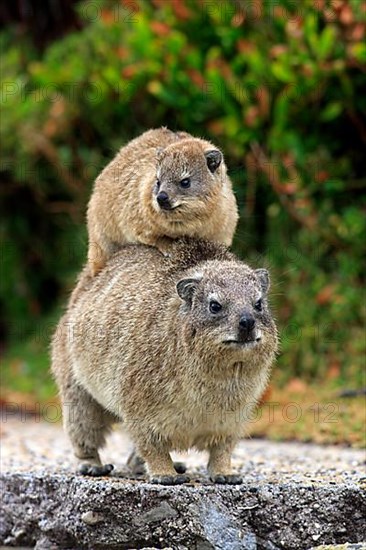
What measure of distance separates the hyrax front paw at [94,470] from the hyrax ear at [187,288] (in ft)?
4.94

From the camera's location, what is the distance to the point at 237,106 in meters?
13.2

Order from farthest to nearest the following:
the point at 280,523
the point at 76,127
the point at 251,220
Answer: the point at 76,127 < the point at 251,220 < the point at 280,523

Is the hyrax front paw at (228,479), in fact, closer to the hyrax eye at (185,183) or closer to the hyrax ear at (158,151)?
the hyrax eye at (185,183)

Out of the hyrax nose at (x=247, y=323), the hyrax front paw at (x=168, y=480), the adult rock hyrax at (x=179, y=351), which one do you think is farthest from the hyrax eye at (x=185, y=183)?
the hyrax front paw at (x=168, y=480)

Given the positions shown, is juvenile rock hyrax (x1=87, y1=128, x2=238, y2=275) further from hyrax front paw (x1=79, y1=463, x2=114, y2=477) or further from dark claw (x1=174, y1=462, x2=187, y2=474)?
dark claw (x1=174, y1=462, x2=187, y2=474)

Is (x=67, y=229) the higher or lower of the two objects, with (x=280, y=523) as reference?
lower

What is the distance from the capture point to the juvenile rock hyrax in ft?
24.3

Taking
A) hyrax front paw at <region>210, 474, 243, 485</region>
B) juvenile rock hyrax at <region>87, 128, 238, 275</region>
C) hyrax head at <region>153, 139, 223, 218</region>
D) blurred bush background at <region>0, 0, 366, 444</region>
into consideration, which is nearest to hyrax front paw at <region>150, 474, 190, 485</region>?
hyrax front paw at <region>210, 474, 243, 485</region>

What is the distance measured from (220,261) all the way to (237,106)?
6.42 metres

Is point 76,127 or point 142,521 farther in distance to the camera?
point 76,127

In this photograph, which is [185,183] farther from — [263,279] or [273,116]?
[273,116]

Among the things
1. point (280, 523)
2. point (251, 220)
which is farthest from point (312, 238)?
point (280, 523)

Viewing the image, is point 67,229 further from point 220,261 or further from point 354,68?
point 220,261

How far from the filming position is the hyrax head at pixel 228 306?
6.36 m
